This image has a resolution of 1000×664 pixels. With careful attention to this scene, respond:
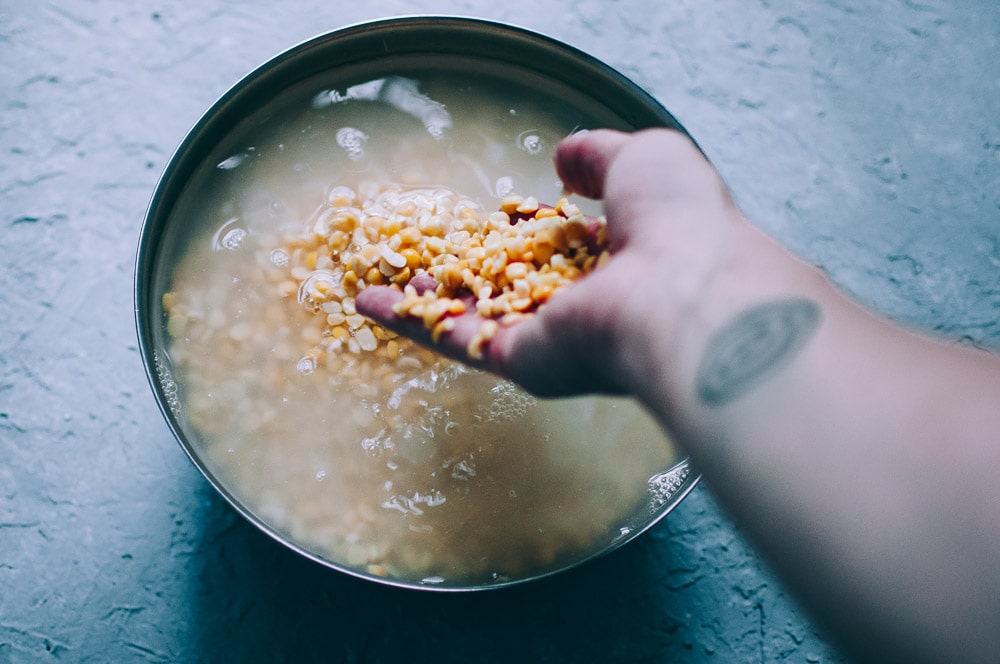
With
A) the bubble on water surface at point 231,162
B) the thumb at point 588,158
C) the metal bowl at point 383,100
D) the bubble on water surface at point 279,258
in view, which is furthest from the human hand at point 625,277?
the bubble on water surface at point 231,162

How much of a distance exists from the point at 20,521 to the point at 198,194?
60 cm

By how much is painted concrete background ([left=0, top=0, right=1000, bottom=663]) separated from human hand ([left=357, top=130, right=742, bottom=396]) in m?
0.50

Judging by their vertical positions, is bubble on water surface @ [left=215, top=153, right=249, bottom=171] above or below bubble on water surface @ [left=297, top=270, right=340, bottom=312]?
above

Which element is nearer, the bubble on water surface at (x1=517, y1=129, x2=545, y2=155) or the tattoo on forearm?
the tattoo on forearm

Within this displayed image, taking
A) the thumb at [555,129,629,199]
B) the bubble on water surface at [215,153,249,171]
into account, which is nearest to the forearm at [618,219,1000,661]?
the thumb at [555,129,629,199]

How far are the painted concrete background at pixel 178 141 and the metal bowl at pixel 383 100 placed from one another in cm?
17

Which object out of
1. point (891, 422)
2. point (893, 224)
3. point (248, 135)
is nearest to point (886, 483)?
point (891, 422)

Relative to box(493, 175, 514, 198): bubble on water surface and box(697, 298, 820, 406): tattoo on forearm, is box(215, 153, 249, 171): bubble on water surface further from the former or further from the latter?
box(697, 298, 820, 406): tattoo on forearm

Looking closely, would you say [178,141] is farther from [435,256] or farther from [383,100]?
[435,256]

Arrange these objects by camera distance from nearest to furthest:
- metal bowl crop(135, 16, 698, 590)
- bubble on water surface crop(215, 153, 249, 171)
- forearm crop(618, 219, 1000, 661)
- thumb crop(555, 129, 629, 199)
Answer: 1. forearm crop(618, 219, 1000, 661)
2. thumb crop(555, 129, 629, 199)
3. metal bowl crop(135, 16, 698, 590)
4. bubble on water surface crop(215, 153, 249, 171)

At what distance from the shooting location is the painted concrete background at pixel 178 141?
1219mm

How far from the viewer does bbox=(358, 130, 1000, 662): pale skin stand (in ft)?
2.28

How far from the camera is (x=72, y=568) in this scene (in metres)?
1.23

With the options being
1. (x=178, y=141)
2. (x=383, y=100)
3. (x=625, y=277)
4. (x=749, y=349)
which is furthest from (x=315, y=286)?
(x=749, y=349)
